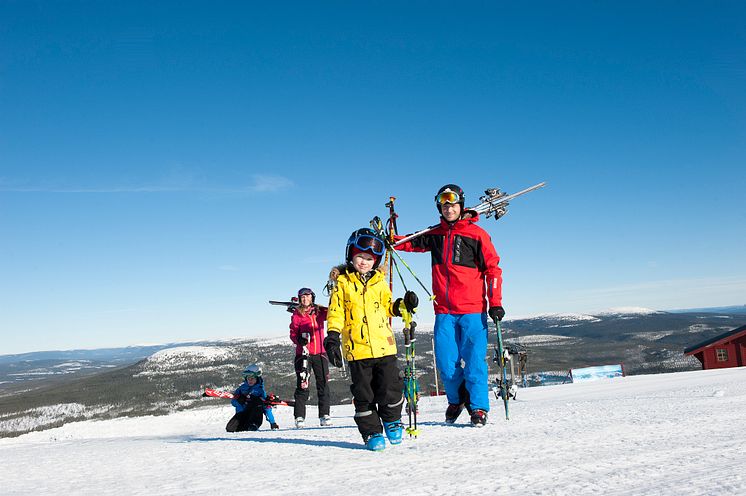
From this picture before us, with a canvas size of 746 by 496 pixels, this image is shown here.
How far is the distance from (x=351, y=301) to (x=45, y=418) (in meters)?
63.4

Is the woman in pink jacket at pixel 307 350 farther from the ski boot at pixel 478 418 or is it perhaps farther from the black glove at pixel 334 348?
the black glove at pixel 334 348

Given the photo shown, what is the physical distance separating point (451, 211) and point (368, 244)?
154cm

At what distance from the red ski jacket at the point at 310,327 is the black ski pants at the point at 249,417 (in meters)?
1.10

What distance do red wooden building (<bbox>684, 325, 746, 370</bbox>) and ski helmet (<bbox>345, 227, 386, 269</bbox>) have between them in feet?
111

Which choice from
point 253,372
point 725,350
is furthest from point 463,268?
point 725,350

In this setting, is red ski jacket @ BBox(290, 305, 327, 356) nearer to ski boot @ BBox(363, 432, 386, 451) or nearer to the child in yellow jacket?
the child in yellow jacket

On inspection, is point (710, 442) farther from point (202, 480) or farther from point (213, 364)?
point (213, 364)

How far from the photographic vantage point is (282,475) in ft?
10.4

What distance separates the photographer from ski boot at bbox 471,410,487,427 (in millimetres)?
5080

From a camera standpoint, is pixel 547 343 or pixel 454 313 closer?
pixel 454 313

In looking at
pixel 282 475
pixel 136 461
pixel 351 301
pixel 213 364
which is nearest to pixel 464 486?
pixel 282 475

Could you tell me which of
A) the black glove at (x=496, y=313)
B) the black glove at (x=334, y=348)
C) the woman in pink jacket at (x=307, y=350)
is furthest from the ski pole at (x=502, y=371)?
the woman in pink jacket at (x=307, y=350)

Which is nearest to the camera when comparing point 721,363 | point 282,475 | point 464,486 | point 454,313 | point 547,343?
point 464,486

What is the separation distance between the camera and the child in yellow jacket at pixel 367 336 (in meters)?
4.36
